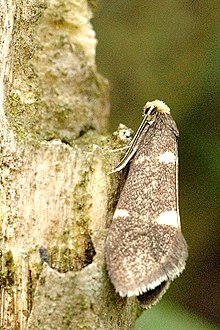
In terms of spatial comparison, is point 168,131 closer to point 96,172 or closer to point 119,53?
point 96,172

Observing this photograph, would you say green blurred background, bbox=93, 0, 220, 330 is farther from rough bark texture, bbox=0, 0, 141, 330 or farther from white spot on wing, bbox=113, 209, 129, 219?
A: white spot on wing, bbox=113, 209, 129, 219

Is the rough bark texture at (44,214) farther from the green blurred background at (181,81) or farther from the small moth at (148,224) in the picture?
the green blurred background at (181,81)

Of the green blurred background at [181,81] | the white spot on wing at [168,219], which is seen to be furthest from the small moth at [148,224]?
the green blurred background at [181,81]

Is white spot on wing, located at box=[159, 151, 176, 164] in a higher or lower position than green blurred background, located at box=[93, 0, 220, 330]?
higher

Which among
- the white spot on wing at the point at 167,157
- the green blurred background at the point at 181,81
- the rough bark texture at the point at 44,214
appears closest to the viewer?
the rough bark texture at the point at 44,214

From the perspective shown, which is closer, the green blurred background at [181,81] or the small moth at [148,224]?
the small moth at [148,224]

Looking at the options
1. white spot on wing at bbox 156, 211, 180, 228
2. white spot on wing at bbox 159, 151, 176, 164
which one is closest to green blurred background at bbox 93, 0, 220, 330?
white spot on wing at bbox 159, 151, 176, 164

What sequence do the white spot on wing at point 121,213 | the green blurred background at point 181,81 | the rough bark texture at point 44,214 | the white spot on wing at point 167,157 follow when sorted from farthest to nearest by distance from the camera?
1. the green blurred background at point 181,81
2. the white spot on wing at point 167,157
3. the white spot on wing at point 121,213
4. the rough bark texture at point 44,214

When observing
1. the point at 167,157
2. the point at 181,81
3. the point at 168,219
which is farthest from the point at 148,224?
the point at 181,81

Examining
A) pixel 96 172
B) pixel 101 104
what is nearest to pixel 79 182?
pixel 96 172
